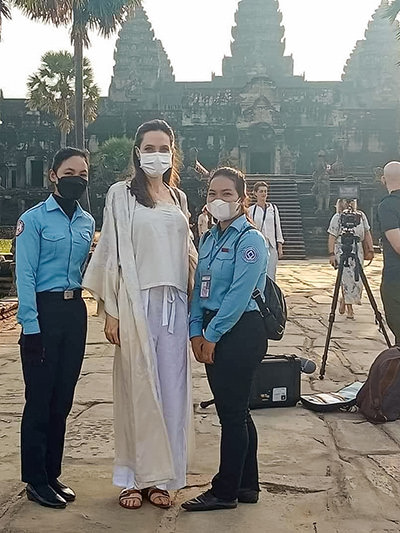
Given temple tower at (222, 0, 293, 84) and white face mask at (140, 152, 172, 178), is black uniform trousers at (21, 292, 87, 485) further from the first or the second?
temple tower at (222, 0, 293, 84)

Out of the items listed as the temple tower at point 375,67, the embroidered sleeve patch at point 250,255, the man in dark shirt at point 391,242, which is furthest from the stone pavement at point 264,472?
the temple tower at point 375,67

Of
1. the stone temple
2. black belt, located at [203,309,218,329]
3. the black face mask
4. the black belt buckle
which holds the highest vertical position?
the stone temple

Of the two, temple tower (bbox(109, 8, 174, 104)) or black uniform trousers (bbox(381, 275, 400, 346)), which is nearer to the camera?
black uniform trousers (bbox(381, 275, 400, 346))

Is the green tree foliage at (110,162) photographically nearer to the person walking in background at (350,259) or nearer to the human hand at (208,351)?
the person walking in background at (350,259)

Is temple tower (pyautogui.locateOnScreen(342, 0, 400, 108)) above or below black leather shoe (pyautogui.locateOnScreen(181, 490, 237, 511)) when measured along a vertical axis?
above

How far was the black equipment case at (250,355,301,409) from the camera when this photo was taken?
4.86m

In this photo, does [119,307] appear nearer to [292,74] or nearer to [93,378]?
[93,378]

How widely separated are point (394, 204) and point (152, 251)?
2036 millimetres

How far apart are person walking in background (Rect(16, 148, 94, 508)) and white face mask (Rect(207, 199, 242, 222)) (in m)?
0.64

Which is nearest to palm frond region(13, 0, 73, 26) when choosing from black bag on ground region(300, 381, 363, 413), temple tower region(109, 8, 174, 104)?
black bag on ground region(300, 381, 363, 413)

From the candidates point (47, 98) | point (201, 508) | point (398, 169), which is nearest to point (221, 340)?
point (201, 508)

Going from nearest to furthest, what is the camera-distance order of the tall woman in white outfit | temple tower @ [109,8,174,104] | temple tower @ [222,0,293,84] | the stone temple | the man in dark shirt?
the tall woman in white outfit
the man in dark shirt
the stone temple
temple tower @ [109,8,174,104]
temple tower @ [222,0,293,84]

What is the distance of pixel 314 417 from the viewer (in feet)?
15.8

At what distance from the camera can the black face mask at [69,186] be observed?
343 centimetres
